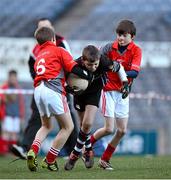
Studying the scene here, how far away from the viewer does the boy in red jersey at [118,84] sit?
928cm

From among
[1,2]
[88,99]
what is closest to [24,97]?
[1,2]

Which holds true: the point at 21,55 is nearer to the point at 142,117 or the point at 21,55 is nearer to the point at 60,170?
the point at 142,117

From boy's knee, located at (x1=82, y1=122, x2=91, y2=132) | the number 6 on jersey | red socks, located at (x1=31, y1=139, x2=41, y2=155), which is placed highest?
the number 6 on jersey

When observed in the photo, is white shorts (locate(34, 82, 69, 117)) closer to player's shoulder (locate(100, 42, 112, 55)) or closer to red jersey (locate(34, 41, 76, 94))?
red jersey (locate(34, 41, 76, 94))

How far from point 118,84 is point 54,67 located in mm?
1315

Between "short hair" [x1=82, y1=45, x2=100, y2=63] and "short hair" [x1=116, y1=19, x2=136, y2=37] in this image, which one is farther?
"short hair" [x1=116, y1=19, x2=136, y2=37]

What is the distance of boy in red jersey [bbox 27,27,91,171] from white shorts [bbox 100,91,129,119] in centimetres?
93

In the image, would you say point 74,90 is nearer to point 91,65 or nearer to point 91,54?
point 91,65

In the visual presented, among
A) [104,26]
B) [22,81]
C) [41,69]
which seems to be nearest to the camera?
[41,69]

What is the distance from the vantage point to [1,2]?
2259cm

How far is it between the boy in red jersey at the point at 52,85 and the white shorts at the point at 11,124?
25.3ft

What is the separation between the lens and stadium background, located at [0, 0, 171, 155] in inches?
758

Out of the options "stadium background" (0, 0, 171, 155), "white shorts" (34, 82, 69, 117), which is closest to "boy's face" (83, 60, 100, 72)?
"white shorts" (34, 82, 69, 117)

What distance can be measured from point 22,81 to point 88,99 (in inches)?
432
